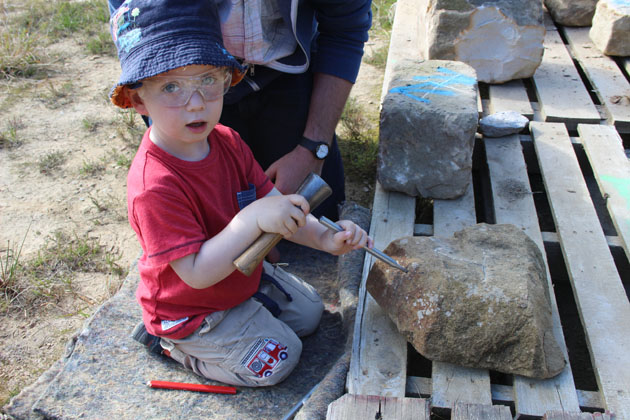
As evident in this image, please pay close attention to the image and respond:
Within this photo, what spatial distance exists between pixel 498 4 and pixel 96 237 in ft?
8.62

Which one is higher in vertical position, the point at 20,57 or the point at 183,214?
the point at 183,214

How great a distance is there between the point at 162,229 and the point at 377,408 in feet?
2.74

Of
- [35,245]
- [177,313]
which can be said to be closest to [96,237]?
[35,245]

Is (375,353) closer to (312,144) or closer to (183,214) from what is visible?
(183,214)

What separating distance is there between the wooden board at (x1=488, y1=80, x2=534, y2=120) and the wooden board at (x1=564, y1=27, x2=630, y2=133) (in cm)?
42

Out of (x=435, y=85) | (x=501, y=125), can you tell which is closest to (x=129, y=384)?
(x=435, y=85)

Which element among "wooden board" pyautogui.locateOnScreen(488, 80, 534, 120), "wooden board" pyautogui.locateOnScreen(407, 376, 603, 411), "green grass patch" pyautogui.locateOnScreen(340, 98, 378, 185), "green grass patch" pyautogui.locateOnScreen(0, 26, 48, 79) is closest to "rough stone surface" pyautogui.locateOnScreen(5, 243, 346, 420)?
"wooden board" pyautogui.locateOnScreen(407, 376, 603, 411)

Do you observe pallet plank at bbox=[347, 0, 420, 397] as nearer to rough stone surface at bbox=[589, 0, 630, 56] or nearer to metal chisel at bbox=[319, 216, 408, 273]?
metal chisel at bbox=[319, 216, 408, 273]

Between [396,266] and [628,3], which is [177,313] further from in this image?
[628,3]

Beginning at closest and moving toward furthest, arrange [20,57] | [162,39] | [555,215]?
[162,39] → [555,215] → [20,57]

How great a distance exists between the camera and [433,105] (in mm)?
2607

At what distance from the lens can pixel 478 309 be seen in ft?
6.14

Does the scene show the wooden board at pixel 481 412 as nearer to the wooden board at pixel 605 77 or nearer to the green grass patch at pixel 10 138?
the wooden board at pixel 605 77

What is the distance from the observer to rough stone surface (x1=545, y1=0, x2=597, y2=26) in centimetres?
411
